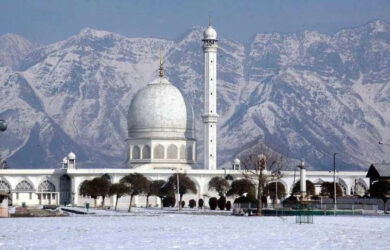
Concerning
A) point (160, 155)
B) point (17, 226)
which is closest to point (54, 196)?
point (160, 155)

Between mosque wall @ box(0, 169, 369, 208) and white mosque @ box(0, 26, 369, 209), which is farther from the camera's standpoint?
white mosque @ box(0, 26, 369, 209)

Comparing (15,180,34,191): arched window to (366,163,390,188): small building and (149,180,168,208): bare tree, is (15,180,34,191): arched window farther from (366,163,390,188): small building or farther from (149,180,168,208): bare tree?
(366,163,390,188): small building

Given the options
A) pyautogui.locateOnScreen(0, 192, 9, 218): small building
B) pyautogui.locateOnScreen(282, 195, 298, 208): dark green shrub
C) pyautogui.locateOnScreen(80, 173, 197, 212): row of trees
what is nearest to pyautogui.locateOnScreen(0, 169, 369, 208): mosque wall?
pyautogui.locateOnScreen(80, 173, 197, 212): row of trees

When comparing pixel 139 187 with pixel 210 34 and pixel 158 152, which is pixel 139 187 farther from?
pixel 210 34

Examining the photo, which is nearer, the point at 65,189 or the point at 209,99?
the point at 209,99

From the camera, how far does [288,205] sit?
11606cm

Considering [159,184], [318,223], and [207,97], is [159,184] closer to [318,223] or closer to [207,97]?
[207,97]

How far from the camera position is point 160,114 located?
172m

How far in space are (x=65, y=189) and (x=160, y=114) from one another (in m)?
19.4

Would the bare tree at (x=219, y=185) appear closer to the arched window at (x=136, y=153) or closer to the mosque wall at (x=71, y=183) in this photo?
the mosque wall at (x=71, y=183)

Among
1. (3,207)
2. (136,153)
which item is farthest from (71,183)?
(3,207)

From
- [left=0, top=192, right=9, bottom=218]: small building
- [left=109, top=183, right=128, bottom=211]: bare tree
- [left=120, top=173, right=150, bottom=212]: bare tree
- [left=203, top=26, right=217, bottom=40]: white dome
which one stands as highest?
[left=203, top=26, right=217, bottom=40]: white dome

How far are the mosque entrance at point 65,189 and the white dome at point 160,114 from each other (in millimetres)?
13137

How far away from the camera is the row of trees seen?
140 metres
